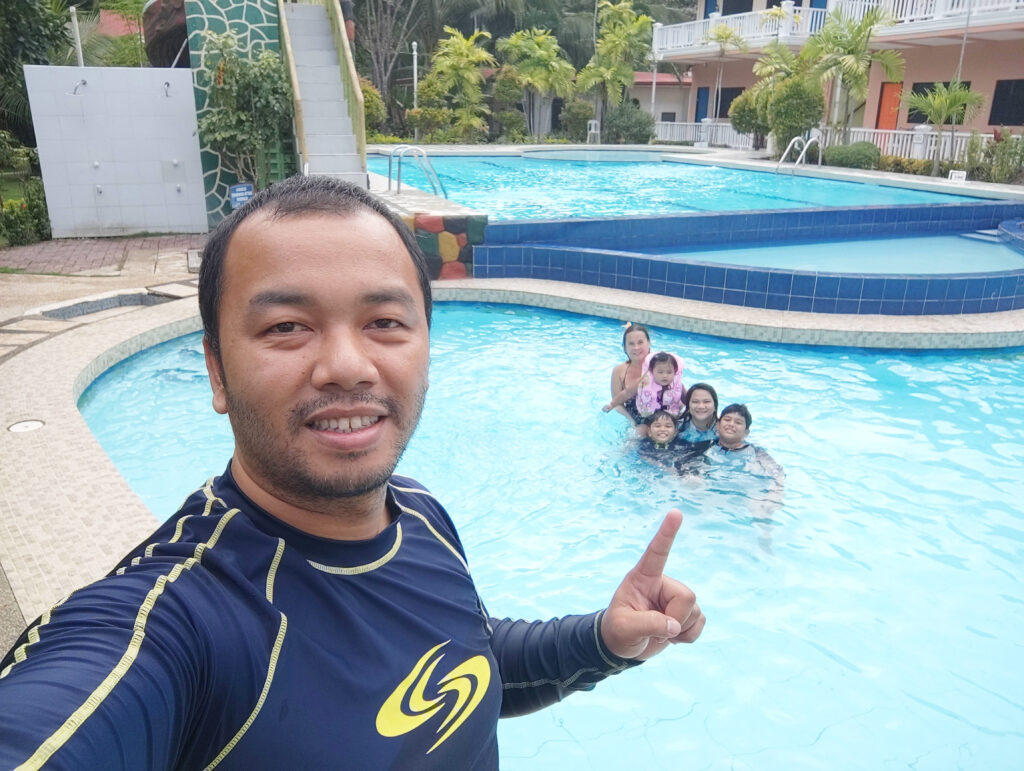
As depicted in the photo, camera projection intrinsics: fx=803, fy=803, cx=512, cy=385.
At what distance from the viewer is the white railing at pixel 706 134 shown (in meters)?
27.0

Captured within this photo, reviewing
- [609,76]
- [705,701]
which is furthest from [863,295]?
[609,76]

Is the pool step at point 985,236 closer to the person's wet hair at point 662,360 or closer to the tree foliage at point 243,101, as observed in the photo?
the person's wet hair at point 662,360

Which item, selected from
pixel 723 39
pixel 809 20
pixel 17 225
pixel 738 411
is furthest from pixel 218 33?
pixel 809 20

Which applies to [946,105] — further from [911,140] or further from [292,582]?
[292,582]

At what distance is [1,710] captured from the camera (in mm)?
801

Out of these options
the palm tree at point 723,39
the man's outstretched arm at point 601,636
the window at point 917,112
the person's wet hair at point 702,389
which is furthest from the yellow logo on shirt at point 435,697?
the palm tree at point 723,39

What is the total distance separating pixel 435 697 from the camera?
1.12 m

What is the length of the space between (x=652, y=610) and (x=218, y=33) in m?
12.4

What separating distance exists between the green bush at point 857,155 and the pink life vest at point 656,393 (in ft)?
55.8

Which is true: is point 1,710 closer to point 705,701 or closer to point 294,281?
point 294,281

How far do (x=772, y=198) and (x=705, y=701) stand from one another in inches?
594

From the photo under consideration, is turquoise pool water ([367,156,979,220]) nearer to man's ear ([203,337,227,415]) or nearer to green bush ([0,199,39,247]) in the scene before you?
green bush ([0,199,39,247])

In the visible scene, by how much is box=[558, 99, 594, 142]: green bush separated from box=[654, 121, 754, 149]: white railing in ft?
8.86

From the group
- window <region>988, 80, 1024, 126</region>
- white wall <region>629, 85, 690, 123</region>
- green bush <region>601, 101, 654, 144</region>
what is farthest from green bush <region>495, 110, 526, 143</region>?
window <region>988, 80, 1024, 126</region>
